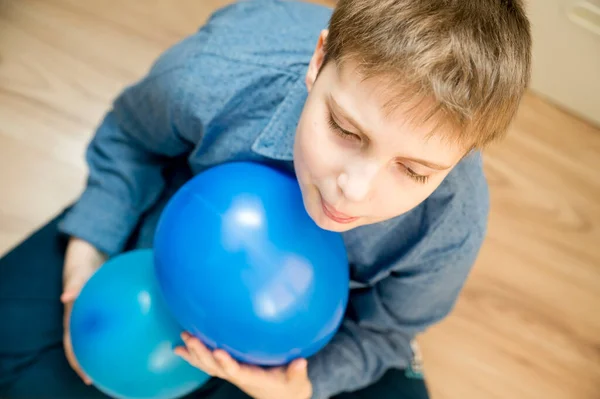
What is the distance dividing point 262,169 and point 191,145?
0.23 m

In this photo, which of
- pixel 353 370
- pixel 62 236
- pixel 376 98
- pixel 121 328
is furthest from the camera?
pixel 62 236

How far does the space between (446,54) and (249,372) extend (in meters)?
0.47

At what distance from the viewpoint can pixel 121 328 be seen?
2.46 ft

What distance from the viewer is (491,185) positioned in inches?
55.5

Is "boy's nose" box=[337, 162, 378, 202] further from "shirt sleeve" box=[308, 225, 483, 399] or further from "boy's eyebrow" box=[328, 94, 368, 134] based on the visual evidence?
"shirt sleeve" box=[308, 225, 483, 399]

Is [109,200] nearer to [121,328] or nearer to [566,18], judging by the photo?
[121,328]

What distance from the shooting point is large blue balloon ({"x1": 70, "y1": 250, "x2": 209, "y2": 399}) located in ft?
2.46

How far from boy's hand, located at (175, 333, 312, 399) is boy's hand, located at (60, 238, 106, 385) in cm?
25

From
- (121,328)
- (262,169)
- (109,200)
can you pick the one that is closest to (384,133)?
(262,169)

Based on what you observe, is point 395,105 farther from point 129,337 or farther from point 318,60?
point 129,337

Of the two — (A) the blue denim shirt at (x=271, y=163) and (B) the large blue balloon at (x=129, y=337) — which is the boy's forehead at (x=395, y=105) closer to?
(A) the blue denim shirt at (x=271, y=163)

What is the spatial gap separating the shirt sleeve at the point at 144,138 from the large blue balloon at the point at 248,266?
140 millimetres

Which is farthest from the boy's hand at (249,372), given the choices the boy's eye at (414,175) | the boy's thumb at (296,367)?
the boy's eye at (414,175)

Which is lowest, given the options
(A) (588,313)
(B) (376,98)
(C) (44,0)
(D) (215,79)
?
(A) (588,313)
